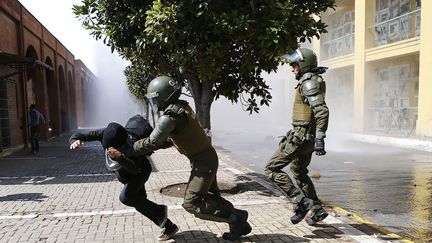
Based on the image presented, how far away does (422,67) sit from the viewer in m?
15.1

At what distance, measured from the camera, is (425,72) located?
15008 mm

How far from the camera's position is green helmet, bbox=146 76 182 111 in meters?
3.72

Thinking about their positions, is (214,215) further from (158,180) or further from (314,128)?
(158,180)

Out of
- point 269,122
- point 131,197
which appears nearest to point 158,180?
point 131,197

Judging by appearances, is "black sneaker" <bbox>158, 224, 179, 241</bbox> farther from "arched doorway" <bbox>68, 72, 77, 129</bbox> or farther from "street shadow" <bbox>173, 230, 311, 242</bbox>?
"arched doorway" <bbox>68, 72, 77, 129</bbox>

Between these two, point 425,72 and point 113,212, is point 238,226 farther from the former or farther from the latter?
point 425,72

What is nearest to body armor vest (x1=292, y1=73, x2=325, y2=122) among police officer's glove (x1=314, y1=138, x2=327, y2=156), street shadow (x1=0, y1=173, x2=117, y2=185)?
police officer's glove (x1=314, y1=138, x2=327, y2=156)

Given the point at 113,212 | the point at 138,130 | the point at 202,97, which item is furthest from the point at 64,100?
the point at 138,130

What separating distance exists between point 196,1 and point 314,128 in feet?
7.73

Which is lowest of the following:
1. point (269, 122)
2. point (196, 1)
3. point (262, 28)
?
point (269, 122)

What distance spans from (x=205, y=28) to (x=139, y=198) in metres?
2.62

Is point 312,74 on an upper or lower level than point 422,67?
lower

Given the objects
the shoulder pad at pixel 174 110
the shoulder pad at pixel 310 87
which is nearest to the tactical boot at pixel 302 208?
the shoulder pad at pixel 310 87

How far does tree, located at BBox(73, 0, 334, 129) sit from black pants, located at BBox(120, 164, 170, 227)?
213cm
